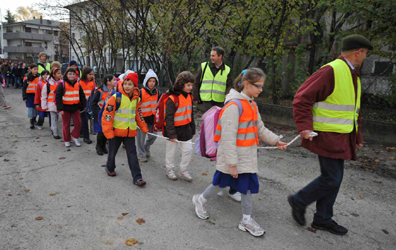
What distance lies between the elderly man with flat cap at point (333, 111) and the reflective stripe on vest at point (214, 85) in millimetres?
3333

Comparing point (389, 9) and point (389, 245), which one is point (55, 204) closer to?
point (389, 245)

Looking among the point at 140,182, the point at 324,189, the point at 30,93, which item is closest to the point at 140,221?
the point at 140,182

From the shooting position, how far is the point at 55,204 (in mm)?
4234

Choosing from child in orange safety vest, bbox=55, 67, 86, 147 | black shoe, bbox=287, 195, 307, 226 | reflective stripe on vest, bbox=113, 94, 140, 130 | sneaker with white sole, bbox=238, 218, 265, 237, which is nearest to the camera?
sneaker with white sole, bbox=238, 218, 265, 237

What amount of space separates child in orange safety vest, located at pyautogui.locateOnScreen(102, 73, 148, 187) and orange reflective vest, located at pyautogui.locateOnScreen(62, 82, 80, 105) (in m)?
2.57

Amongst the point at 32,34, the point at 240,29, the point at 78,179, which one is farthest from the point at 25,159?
the point at 32,34

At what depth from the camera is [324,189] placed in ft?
11.6

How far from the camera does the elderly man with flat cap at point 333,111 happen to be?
3.38m

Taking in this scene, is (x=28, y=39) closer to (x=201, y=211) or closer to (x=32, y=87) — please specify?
(x=32, y=87)

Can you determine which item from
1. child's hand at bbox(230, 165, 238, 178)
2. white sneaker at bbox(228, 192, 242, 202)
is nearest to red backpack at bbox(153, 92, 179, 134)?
white sneaker at bbox(228, 192, 242, 202)

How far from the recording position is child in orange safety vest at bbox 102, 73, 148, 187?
4863mm

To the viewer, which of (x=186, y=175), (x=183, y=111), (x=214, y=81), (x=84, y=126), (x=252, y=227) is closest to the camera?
(x=252, y=227)

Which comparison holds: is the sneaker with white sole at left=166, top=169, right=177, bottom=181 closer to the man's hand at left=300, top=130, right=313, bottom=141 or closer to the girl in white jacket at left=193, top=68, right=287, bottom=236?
the girl in white jacket at left=193, top=68, right=287, bottom=236

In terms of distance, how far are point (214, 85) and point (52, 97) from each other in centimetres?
409
